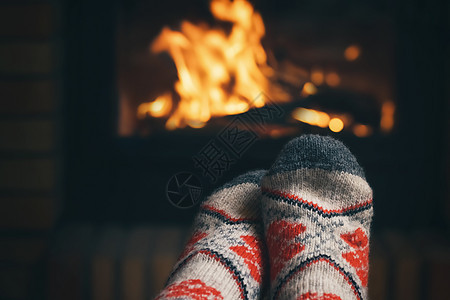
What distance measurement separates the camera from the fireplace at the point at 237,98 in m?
1.37

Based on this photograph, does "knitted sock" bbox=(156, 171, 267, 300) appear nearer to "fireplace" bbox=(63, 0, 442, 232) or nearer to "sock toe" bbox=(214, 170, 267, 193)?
"sock toe" bbox=(214, 170, 267, 193)

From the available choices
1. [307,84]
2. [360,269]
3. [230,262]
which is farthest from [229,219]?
[307,84]

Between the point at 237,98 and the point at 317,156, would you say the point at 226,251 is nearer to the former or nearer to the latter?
the point at 317,156

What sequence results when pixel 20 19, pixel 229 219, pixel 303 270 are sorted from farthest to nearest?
pixel 20 19
pixel 229 219
pixel 303 270

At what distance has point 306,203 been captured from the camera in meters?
0.91

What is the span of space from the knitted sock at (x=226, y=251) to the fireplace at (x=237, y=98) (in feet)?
1.26

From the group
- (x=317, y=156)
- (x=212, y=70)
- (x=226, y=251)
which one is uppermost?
(x=212, y=70)

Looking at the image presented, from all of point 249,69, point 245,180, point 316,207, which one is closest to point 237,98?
point 249,69

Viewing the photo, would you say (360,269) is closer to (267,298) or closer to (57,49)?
(267,298)

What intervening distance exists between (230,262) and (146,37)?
0.75 m

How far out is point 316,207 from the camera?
0.91 m

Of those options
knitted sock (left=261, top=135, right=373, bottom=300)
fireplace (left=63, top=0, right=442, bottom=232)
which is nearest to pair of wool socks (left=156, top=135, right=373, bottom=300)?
knitted sock (left=261, top=135, right=373, bottom=300)

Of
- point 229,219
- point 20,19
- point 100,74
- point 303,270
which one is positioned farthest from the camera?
point 100,74

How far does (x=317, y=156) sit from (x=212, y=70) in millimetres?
563
